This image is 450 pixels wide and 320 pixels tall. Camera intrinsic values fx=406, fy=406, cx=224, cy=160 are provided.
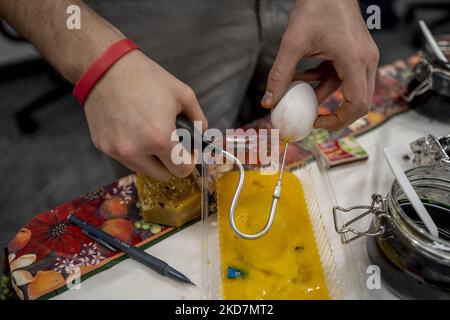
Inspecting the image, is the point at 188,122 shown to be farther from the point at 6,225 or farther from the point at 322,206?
the point at 6,225

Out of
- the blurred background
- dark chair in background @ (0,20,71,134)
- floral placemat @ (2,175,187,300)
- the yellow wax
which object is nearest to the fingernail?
the yellow wax

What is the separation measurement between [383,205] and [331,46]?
27cm

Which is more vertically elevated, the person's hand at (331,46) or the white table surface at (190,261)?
the person's hand at (331,46)

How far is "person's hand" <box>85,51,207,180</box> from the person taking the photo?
526 mm

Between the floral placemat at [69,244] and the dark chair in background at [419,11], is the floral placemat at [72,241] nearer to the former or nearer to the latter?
the floral placemat at [69,244]

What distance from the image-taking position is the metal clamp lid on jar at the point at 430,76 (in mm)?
816

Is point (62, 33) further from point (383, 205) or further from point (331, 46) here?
point (383, 205)

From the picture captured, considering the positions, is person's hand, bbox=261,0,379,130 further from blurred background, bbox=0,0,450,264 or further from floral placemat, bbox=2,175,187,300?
blurred background, bbox=0,0,450,264

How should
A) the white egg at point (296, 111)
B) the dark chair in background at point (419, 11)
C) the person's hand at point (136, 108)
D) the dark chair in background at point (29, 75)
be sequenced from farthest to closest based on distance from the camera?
1. the dark chair in background at point (419, 11)
2. the dark chair in background at point (29, 75)
3. the white egg at point (296, 111)
4. the person's hand at point (136, 108)

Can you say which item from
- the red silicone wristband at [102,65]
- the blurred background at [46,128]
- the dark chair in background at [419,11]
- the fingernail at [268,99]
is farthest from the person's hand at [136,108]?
the dark chair in background at [419,11]

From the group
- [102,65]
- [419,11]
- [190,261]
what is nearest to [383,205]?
[190,261]

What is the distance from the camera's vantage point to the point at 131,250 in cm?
63

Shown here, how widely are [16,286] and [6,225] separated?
0.82 meters

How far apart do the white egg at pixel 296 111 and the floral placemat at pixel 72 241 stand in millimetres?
142
